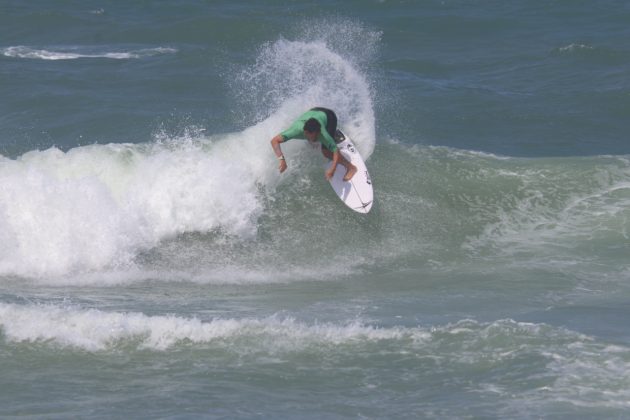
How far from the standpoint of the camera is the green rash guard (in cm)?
1384

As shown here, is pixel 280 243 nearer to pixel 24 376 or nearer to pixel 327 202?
pixel 327 202

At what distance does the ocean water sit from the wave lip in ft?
0.41

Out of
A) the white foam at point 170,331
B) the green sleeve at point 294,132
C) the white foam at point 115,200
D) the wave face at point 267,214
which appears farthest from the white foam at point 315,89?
the white foam at point 170,331

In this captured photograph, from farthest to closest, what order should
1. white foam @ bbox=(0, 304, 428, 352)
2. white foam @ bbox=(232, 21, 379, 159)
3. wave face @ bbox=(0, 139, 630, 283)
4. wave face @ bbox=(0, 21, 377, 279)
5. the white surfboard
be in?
white foam @ bbox=(232, 21, 379, 159) → the white surfboard → wave face @ bbox=(0, 21, 377, 279) → wave face @ bbox=(0, 139, 630, 283) → white foam @ bbox=(0, 304, 428, 352)

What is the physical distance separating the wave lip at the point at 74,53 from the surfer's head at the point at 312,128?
1187 centimetres

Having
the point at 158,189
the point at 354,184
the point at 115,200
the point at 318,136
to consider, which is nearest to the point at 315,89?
the point at 354,184

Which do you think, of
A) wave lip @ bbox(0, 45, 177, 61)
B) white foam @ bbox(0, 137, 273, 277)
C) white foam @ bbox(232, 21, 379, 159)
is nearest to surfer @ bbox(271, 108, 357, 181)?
white foam @ bbox(232, 21, 379, 159)

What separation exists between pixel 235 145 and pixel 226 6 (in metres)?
14.8

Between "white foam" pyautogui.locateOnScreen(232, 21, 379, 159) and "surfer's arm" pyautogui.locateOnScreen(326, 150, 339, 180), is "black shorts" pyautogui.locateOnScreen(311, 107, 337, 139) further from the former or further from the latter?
"white foam" pyautogui.locateOnScreen(232, 21, 379, 159)

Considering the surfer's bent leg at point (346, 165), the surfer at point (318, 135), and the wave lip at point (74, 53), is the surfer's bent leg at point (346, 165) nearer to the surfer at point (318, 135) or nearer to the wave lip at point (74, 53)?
the surfer at point (318, 135)

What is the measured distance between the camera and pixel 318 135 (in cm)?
1400

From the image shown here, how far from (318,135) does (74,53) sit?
13162 mm

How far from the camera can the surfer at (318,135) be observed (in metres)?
13.8

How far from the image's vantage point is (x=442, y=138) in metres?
19.5
